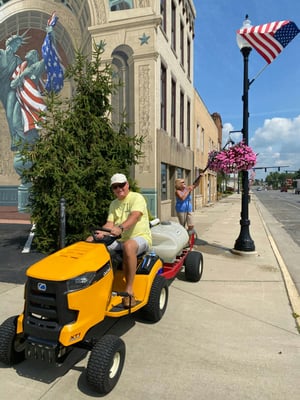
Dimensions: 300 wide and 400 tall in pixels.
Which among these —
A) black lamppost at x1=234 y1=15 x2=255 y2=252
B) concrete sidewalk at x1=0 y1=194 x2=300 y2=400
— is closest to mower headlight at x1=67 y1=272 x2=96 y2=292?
concrete sidewalk at x1=0 y1=194 x2=300 y2=400

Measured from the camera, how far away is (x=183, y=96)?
58.4 feet

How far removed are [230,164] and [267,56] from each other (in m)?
2.82

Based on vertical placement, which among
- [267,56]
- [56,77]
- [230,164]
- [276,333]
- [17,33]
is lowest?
[276,333]

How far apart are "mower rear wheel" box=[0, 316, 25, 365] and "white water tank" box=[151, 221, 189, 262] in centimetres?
253

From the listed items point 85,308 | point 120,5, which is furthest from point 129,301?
point 120,5

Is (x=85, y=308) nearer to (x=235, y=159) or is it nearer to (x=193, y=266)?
A: (x=193, y=266)

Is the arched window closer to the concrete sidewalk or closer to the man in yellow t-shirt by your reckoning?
the concrete sidewalk

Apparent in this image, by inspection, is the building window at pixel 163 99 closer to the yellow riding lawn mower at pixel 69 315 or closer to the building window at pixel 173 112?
the building window at pixel 173 112

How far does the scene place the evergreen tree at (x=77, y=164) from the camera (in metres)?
6.89

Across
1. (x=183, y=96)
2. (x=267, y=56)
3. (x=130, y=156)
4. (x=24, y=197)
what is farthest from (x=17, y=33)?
(x=267, y=56)

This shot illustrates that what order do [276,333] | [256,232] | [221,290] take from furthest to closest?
1. [256,232]
2. [221,290]
3. [276,333]

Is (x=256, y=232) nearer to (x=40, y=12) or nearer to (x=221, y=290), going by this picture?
(x=221, y=290)

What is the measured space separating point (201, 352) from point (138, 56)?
10.8 m

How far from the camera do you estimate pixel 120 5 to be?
458 inches
